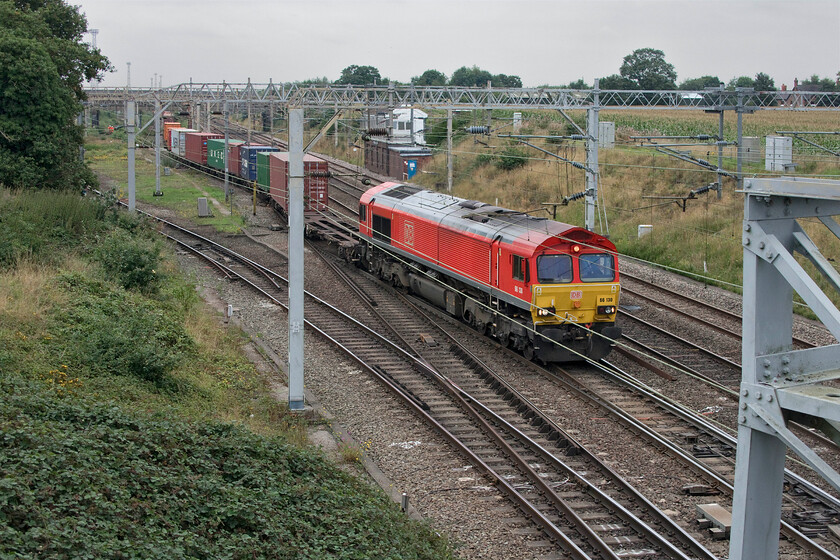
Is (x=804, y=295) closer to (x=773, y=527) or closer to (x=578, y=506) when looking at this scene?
(x=773, y=527)

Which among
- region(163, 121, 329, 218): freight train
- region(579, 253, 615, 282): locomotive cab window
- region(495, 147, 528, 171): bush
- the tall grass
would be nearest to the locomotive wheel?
region(579, 253, 615, 282): locomotive cab window

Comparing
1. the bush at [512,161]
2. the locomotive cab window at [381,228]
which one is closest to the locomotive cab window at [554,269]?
the locomotive cab window at [381,228]

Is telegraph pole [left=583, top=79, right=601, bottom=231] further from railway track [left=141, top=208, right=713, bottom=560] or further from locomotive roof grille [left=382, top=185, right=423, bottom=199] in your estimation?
railway track [left=141, top=208, right=713, bottom=560]

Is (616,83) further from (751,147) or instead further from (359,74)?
(751,147)

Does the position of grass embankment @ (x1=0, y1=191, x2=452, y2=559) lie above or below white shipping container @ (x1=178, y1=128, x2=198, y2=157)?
below

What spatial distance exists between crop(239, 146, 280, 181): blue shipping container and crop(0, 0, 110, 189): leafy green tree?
15964mm

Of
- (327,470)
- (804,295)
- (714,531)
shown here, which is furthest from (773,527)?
(327,470)

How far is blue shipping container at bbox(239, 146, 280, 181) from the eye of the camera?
44109 mm

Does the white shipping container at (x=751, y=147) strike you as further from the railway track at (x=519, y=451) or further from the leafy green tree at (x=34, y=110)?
the leafy green tree at (x=34, y=110)

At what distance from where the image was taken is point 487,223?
19.8 metres

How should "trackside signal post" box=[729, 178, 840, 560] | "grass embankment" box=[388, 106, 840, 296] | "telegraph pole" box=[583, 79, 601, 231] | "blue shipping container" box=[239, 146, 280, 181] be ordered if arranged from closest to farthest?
1. "trackside signal post" box=[729, 178, 840, 560]
2. "telegraph pole" box=[583, 79, 601, 231]
3. "grass embankment" box=[388, 106, 840, 296]
4. "blue shipping container" box=[239, 146, 280, 181]

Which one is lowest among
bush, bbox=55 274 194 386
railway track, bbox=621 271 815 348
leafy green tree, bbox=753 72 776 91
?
railway track, bbox=621 271 815 348

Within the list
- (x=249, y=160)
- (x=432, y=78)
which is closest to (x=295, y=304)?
(x=249, y=160)

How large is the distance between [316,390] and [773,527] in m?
11.6
